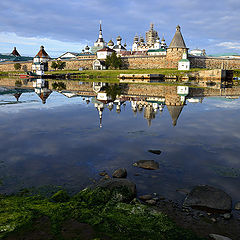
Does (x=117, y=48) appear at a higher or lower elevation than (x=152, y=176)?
higher

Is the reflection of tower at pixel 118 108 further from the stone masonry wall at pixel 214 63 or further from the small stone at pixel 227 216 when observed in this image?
the stone masonry wall at pixel 214 63

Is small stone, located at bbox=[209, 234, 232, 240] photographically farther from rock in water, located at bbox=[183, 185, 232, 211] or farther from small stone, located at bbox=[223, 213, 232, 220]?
rock in water, located at bbox=[183, 185, 232, 211]

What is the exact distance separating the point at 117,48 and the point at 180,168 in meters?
106

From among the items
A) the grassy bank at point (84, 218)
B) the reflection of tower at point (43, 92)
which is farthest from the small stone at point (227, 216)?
the reflection of tower at point (43, 92)

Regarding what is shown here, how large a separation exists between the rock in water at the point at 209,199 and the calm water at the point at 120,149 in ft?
0.96

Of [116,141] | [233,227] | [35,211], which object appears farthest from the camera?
[116,141]

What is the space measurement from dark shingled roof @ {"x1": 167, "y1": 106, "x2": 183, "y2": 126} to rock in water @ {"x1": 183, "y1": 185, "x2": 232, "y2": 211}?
7.22 metres

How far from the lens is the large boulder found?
5602mm

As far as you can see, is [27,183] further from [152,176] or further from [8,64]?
[8,64]

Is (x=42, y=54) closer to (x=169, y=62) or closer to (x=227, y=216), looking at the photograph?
(x=169, y=62)

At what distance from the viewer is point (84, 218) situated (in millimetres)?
4766

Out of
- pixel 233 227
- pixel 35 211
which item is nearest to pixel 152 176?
pixel 233 227

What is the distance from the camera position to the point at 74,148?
8.75m

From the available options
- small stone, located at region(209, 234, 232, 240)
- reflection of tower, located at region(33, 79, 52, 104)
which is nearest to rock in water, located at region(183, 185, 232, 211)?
small stone, located at region(209, 234, 232, 240)
